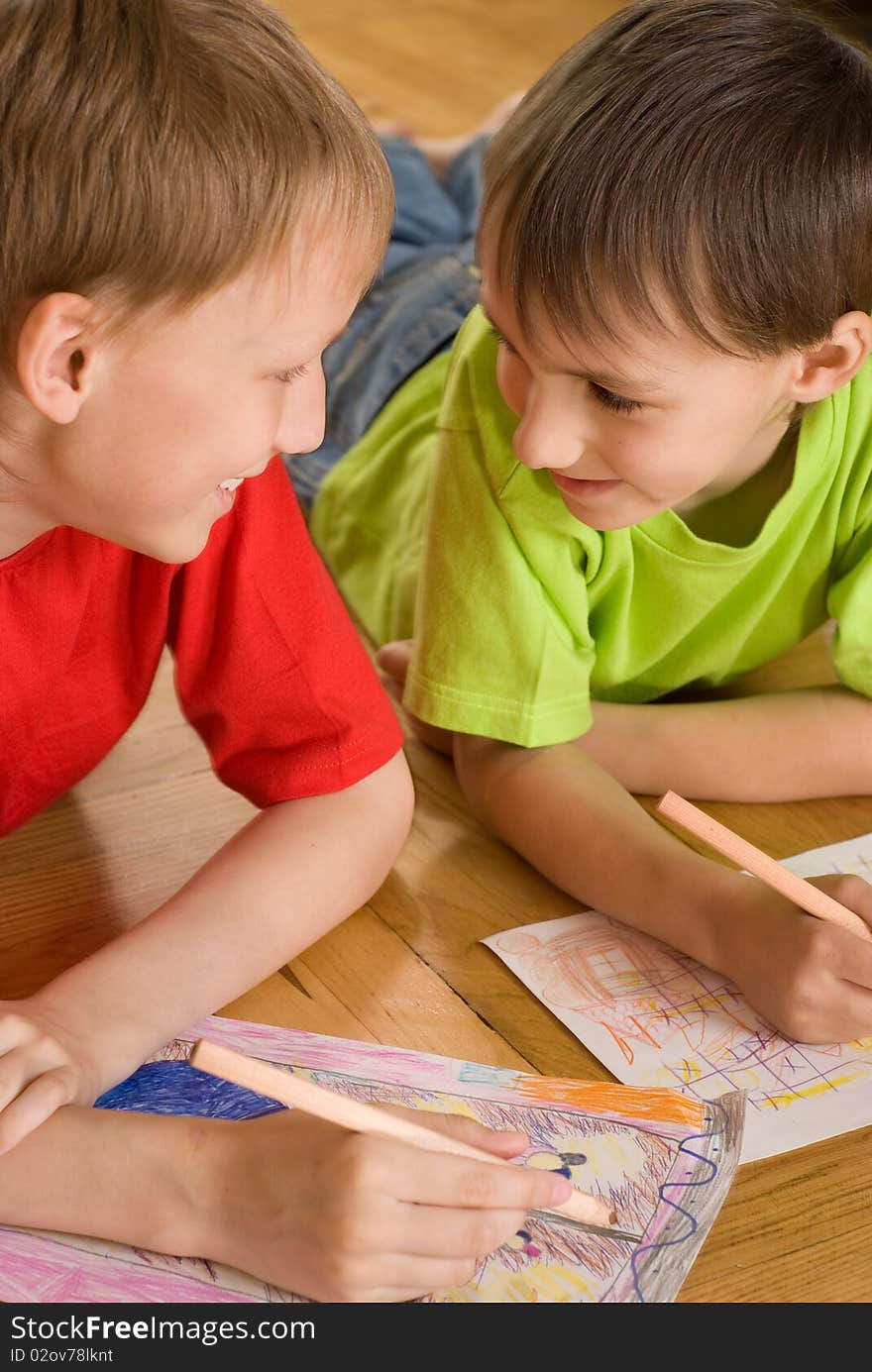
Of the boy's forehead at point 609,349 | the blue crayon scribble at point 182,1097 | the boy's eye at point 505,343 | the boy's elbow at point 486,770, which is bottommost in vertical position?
the blue crayon scribble at point 182,1097

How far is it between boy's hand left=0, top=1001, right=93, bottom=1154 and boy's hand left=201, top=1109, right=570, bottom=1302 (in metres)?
0.07

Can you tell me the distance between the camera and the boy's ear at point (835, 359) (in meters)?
0.79

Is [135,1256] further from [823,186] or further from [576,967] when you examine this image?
[823,186]

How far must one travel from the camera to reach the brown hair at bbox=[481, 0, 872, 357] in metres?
0.70

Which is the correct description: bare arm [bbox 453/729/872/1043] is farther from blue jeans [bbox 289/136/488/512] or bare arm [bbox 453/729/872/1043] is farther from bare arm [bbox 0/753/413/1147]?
blue jeans [bbox 289/136/488/512]

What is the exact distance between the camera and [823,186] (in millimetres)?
727

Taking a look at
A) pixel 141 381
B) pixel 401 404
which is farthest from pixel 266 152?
pixel 401 404

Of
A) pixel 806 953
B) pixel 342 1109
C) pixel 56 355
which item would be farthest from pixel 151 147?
pixel 806 953

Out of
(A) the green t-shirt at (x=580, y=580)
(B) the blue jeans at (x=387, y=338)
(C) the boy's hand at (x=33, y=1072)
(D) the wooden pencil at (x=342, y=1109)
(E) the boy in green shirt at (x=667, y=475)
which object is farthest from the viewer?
(B) the blue jeans at (x=387, y=338)

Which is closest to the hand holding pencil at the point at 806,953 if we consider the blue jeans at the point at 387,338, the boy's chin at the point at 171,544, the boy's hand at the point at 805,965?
the boy's hand at the point at 805,965

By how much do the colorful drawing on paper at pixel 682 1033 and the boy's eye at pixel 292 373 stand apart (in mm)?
324

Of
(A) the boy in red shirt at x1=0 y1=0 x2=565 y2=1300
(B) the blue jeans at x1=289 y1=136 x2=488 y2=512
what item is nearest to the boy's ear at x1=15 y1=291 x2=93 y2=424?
(A) the boy in red shirt at x1=0 y1=0 x2=565 y2=1300

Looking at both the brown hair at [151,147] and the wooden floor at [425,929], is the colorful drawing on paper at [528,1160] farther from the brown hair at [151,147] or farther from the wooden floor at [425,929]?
the brown hair at [151,147]

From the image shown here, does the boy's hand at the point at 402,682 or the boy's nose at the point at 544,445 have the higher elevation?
the boy's nose at the point at 544,445
